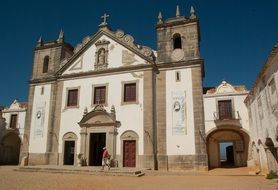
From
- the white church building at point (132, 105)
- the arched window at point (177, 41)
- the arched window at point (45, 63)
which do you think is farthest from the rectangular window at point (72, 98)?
the arched window at point (177, 41)

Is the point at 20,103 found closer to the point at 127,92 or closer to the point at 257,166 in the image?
the point at 127,92

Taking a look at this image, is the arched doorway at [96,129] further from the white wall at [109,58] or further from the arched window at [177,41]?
the arched window at [177,41]

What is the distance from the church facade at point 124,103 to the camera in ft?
55.7

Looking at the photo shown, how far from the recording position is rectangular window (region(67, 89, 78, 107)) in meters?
20.1

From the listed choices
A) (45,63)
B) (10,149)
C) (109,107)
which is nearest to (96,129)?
(109,107)

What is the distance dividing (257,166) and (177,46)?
33.0ft

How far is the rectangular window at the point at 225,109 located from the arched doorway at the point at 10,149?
1953 cm

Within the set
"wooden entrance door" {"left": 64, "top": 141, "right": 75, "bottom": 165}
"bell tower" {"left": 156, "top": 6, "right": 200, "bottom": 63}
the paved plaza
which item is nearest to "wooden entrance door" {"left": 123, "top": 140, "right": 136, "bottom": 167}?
the paved plaza

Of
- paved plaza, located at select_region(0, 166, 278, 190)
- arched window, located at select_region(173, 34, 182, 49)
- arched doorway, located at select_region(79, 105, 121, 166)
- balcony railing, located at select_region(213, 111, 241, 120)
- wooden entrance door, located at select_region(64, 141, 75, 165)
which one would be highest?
arched window, located at select_region(173, 34, 182, 49)

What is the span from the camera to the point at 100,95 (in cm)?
1944

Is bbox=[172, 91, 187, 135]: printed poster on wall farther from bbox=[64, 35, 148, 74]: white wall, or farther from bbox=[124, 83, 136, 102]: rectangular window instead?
bbox=[64, 35, 148, 74]: white wall

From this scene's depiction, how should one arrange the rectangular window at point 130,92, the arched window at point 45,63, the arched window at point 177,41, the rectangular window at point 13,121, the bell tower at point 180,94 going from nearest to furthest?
the bell tower at point 180,94, the rectangular window at point 130,92, the arched window at point 177,41, the arched window at point 45,63, the rectangular window at point 13,121

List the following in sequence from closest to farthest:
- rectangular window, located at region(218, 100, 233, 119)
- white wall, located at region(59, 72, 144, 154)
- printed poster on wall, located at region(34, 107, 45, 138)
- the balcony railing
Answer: white wall, located at region(59, 72, 144, 154) < the balcony railing < rectangular window, located at region(218, 100, 233, 119) < printed poster on wall, located at region(34, 107, 45, 138)

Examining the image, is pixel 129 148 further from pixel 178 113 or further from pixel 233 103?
pixel 233 103
